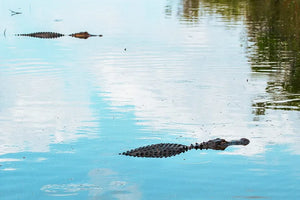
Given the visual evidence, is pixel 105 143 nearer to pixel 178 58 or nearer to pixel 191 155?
pixel 191 155

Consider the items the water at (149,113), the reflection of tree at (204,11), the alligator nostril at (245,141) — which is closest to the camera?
the water at (149,113)

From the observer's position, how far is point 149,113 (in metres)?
16.0

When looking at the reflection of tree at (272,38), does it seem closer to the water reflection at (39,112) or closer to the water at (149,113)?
the water at (149,113)

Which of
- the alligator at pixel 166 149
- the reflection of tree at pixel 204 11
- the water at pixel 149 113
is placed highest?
the reflection of tree at pixel 204 11

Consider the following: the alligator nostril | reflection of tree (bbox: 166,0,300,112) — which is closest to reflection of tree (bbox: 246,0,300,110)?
reflection of tree (bbox: 166,0,300,112)

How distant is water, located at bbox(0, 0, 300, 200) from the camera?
10.7m

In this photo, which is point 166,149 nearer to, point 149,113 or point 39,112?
point 149,113

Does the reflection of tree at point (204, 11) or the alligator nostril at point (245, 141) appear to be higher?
the reflection of tree at point (204, 11)

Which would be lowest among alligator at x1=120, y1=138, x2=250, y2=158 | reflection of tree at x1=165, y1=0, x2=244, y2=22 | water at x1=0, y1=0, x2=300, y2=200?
water at x1=0, y1=0, x2=300, y2=200

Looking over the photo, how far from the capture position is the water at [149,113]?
1072 cm

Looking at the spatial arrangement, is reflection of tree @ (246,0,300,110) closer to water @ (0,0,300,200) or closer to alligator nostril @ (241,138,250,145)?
water @ (0,0,300,200)

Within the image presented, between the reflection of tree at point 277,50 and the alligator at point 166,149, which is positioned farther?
the reflection of tree at point 277,50

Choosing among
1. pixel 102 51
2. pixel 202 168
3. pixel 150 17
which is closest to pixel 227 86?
pixel 202 168

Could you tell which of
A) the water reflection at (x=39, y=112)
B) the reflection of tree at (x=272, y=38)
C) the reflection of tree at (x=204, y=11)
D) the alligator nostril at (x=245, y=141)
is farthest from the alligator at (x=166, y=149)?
the reflection of tree at (x=204, y=11)
